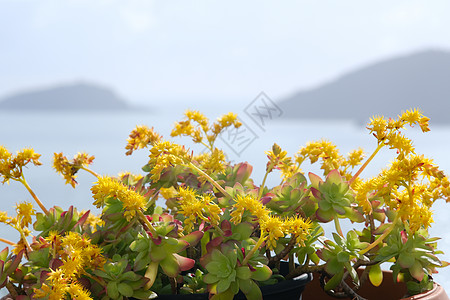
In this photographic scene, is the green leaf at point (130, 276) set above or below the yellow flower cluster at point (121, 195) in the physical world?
below

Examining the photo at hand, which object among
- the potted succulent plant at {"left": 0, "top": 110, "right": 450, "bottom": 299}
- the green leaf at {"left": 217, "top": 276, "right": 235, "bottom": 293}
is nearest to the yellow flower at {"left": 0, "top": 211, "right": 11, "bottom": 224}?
the potted succulent plant at {"left": 0, "top": 110, "right": 450, "bottom": 299}

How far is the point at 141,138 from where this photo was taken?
1.06 meters

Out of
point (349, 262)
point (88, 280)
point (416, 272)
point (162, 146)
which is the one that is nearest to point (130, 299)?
point (88, 280)

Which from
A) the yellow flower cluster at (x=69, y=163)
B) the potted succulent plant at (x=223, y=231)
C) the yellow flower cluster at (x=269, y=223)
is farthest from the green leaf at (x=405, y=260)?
the yellow flower cluster at (x=69, y=163)

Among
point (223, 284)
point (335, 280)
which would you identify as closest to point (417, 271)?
point (335, 280)

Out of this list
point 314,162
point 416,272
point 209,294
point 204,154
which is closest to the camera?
point 209,294

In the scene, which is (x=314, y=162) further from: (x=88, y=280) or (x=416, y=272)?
(x=88, y=280)

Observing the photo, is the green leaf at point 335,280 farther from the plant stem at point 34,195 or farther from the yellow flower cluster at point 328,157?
the plant stem at point 34,195

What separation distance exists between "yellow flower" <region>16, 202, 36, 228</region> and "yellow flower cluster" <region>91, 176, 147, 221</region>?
183 mm

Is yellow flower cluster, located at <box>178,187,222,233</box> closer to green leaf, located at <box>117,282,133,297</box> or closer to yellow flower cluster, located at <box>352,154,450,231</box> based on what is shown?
green leaf, located at <box>117,282,133,297</box>

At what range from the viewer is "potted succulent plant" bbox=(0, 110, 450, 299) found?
847 millimetres

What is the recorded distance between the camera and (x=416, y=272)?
3.11ft

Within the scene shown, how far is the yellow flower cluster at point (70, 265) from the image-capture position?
0.78 metres

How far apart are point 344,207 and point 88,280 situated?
1.57 feet
